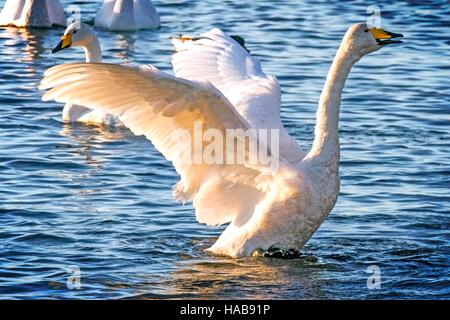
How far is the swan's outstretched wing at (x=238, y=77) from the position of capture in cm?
1062

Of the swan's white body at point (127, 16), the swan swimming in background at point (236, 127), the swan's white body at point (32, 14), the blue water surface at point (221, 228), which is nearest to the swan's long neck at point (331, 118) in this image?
the swan swimming in background at point (236, 127)

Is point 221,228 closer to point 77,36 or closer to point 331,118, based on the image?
point 331,118

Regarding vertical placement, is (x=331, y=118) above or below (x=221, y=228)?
above

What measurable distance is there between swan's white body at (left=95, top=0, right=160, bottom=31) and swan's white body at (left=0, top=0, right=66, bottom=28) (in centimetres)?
68

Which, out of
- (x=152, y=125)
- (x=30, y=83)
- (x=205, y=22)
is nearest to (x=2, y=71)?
(x=30, y=83)

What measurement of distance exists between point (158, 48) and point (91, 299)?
11.1m

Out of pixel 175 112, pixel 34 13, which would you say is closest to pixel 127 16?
pixel 34 13

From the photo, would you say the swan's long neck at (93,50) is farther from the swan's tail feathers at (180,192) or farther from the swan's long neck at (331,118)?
the swan's long neck at (331,118)

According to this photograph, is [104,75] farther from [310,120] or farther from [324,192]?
[310,120]

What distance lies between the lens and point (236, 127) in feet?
31.4

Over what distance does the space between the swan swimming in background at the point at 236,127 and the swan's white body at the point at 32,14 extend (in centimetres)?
1108

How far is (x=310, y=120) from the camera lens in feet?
50.9

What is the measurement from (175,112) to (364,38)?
1.56m

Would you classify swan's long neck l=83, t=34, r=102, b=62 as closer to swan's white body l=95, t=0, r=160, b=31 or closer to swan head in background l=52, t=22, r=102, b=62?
swan head in background l=52, t=22, r=102, b=62
